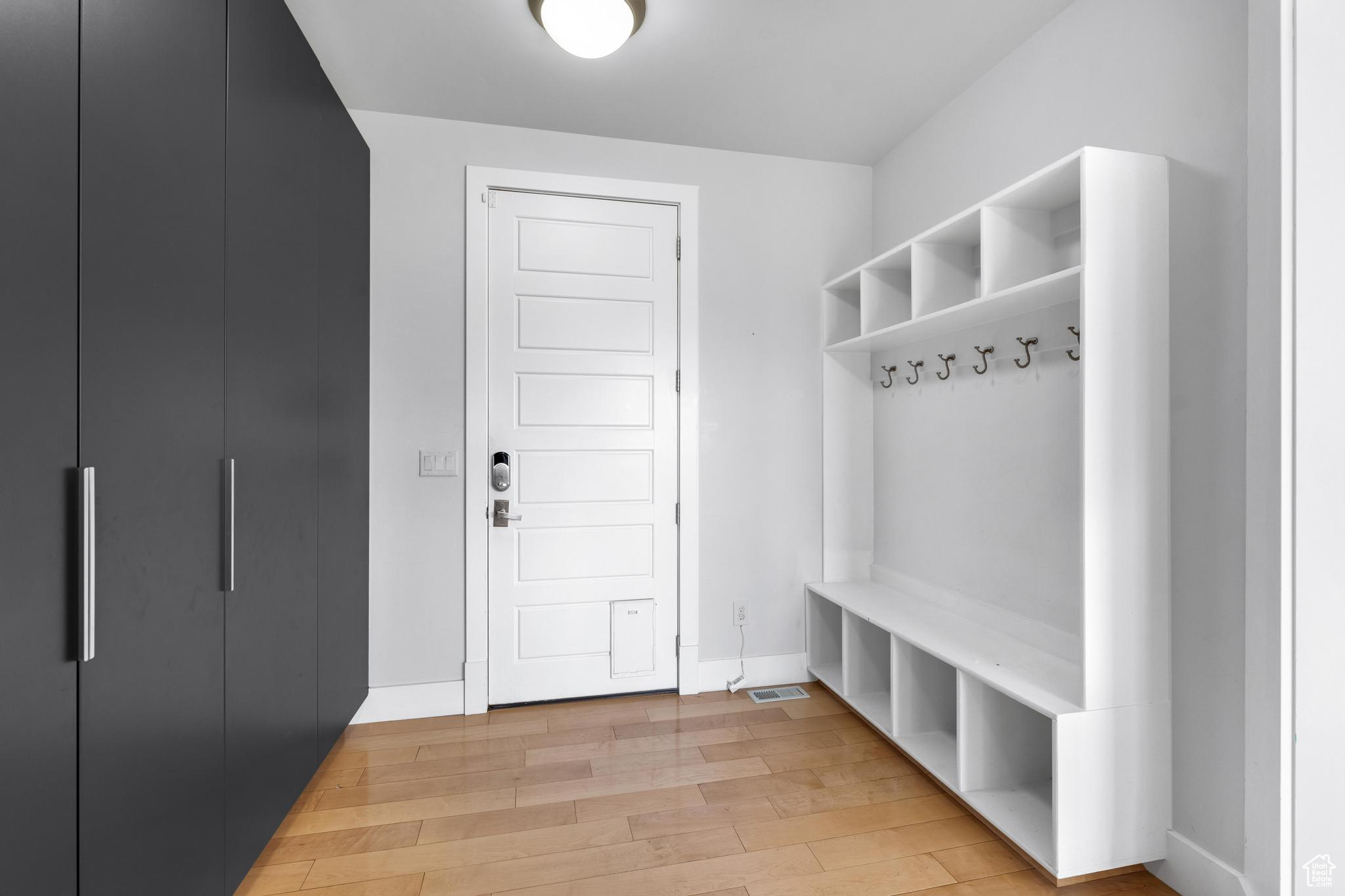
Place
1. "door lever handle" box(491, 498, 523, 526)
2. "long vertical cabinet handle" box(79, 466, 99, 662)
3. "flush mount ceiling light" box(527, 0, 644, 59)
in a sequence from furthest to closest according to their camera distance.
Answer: "door lever handle" box(491, 498, 523, 526) → "flush mount ceiling light" box(527, 0, 644, 59) → "long vertical cabinet handle" box(79, 466, 99, 662)

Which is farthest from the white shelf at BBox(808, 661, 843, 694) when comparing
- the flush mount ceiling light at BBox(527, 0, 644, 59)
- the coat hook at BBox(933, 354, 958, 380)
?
the flush mount ceiling light at BBox(527, 0, 644, 59)

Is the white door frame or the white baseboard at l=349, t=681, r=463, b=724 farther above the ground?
the white door frame

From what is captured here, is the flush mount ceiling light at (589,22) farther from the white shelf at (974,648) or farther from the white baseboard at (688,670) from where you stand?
the white baseboard at (688,670)

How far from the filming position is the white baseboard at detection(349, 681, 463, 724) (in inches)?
105

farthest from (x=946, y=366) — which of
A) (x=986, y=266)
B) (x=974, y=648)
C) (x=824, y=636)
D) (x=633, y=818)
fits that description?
(x=633, y=818)

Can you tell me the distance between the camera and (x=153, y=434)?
3.85 ft

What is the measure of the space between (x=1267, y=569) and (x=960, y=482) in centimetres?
118

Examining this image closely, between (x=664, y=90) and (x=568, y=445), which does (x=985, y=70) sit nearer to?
(x=664, y=90)

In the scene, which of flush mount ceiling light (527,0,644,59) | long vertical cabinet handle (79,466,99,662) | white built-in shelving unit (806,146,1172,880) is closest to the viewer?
long vertical cabinet handle (79,466,99,662)

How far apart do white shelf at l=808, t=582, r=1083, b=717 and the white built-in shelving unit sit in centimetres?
1

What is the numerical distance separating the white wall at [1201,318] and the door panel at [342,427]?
247 centimetres

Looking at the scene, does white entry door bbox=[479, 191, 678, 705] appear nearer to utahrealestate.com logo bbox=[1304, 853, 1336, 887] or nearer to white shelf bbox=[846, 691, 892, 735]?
white shelf bbox=[846, 691, 892, 735]

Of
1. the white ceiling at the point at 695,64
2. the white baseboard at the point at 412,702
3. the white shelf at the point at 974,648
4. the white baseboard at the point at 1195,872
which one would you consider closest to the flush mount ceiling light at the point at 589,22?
the white ceiling at the point at 695,64

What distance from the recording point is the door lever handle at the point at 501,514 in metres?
2.78
